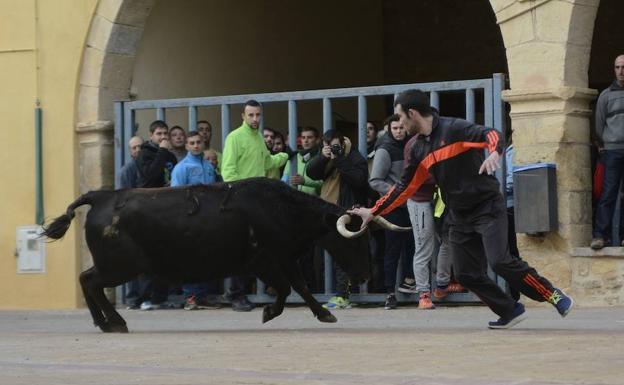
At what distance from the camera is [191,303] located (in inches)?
614

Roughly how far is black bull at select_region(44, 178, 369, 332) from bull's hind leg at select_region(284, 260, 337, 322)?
1 centimetres

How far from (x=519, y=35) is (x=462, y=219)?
3607 millimetres

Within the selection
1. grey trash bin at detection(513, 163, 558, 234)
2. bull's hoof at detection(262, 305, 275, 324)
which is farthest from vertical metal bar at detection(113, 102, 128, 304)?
grey trash bin at detection(513, 163, 558, 234)

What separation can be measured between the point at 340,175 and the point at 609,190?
104 inches

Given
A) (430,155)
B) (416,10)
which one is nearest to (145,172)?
(430,155)

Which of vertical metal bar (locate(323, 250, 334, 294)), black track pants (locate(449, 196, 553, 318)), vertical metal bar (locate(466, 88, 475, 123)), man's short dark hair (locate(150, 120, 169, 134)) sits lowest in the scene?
vertical metal bar (locate(323, 250, 334, 294))

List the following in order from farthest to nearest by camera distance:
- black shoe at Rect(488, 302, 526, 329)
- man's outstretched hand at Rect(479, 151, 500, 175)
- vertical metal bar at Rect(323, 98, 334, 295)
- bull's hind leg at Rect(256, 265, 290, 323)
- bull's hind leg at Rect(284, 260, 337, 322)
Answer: vertical metal bar at Rect(323, 98, 334, 295)
bull's hind leg at Rect(256, 265, 290, 323)
bull's hind leg at Rect(284, 260, 337, 322)
black shoe at Rect(488, 302, 526, 329)
man's outstretched hand at Rect(479, 151, 500, 175)

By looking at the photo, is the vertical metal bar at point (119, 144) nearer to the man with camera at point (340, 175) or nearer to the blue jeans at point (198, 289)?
the blue jeans at point (198, 289)

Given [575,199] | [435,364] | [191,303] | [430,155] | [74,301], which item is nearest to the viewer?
[435,364]

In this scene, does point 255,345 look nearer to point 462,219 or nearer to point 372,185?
point 462,219

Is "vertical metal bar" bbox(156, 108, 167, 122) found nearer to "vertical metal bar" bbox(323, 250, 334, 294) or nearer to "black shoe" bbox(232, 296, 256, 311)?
"black shoe" bbox(232, 296, 256, 311)

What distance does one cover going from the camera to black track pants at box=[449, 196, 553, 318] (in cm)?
1074

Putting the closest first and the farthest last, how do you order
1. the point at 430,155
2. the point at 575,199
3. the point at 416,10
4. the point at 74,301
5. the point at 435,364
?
the point at 435,364, the point at 430,155, the point at 575,199, the point at 74,301, the point at 416,10

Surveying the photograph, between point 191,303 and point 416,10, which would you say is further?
point 416,10
